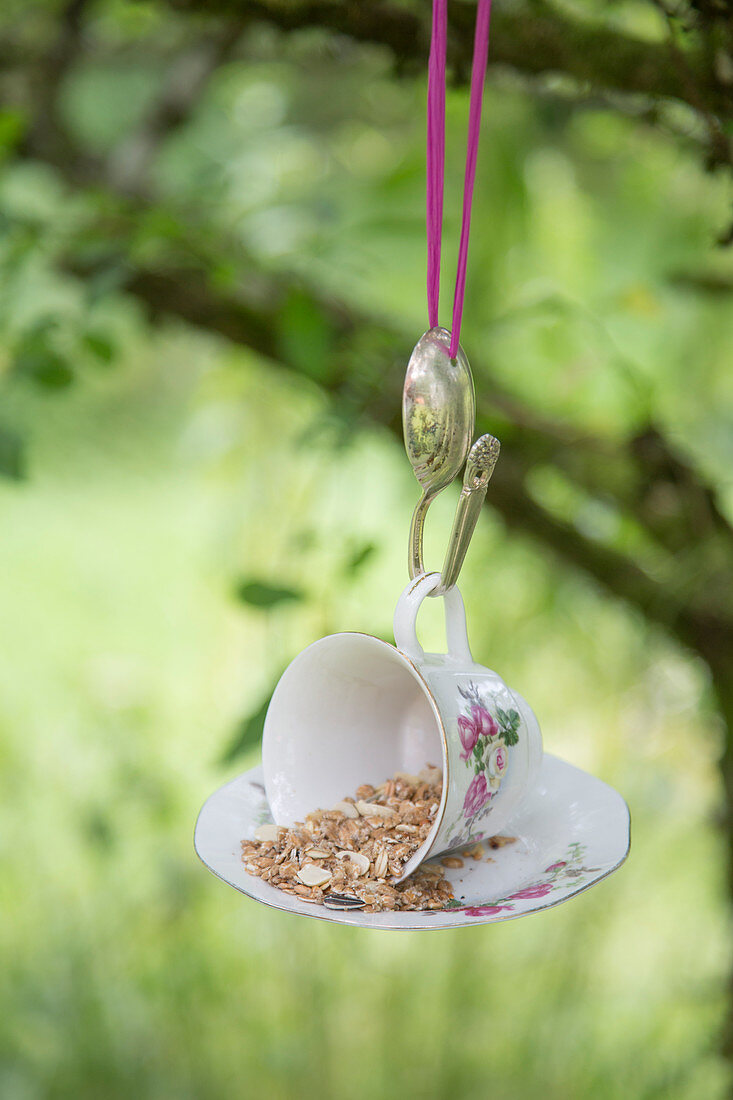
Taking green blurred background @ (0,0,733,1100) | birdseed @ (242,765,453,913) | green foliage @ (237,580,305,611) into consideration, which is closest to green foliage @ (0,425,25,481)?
green blurred background @ (0,0,733,1100)

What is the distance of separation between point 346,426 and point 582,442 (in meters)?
0.19

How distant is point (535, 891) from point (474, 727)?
5 cm

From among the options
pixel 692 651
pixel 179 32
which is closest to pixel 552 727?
pixel 692 651

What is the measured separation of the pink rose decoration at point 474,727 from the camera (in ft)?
0.94

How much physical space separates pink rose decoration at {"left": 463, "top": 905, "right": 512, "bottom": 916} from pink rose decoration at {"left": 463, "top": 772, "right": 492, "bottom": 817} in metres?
0.03

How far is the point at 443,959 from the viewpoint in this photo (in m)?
1.00

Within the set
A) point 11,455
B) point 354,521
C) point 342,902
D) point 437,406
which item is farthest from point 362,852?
point 354,521

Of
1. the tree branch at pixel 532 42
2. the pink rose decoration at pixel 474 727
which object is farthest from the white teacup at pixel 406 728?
the tree branch at pixel 532 42

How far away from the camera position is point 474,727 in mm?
293

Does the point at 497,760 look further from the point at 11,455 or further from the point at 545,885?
the point at 11,455

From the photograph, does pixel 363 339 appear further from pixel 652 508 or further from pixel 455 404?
pixel 455 404

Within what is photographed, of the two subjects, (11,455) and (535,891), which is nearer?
(535,891)

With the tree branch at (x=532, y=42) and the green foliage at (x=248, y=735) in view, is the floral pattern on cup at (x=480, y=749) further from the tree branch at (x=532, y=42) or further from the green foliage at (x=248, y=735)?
the tree branch at (x=532, y=42)

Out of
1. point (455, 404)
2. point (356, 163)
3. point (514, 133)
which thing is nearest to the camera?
point (455, 404)
